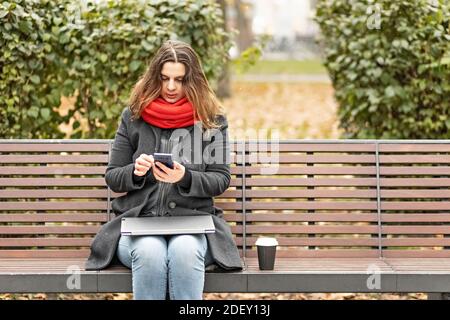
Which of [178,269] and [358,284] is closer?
[178,269]

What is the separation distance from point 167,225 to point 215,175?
0.37 m

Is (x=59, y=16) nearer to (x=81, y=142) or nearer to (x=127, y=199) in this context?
(x=81, y=142)

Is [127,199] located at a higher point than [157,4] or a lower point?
lower

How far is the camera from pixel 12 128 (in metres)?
5.09

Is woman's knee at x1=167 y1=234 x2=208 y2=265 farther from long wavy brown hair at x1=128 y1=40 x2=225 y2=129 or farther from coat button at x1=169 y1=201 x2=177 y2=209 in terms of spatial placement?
long wavy brown hair at x1=128 y1=40 x2=225 y2=129

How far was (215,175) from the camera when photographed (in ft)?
13.6

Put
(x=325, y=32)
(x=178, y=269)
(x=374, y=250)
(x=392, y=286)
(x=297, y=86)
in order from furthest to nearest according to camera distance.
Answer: (x=297, y=86) < (x=325, y=32) < (x=374, y=250) < (x=392, y=286) < (x=178, y=269)

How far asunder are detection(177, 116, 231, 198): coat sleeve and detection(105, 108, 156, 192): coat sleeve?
0.73 ft

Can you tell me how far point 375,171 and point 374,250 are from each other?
44 cm

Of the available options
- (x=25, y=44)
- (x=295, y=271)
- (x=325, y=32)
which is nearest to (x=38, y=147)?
(x=25, y=44)

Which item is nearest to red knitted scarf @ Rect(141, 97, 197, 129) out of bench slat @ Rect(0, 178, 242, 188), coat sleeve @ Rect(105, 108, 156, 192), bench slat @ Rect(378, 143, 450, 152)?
coat sleeve @ Rect(105, 108, 156, 192)

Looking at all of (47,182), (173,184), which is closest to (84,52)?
(47,182)

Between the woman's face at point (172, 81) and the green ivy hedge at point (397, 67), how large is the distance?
1.66 meters

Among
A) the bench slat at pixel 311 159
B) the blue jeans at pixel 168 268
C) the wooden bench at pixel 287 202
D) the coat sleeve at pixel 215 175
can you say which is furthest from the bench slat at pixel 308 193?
the blue jeans at pixel 168 268
